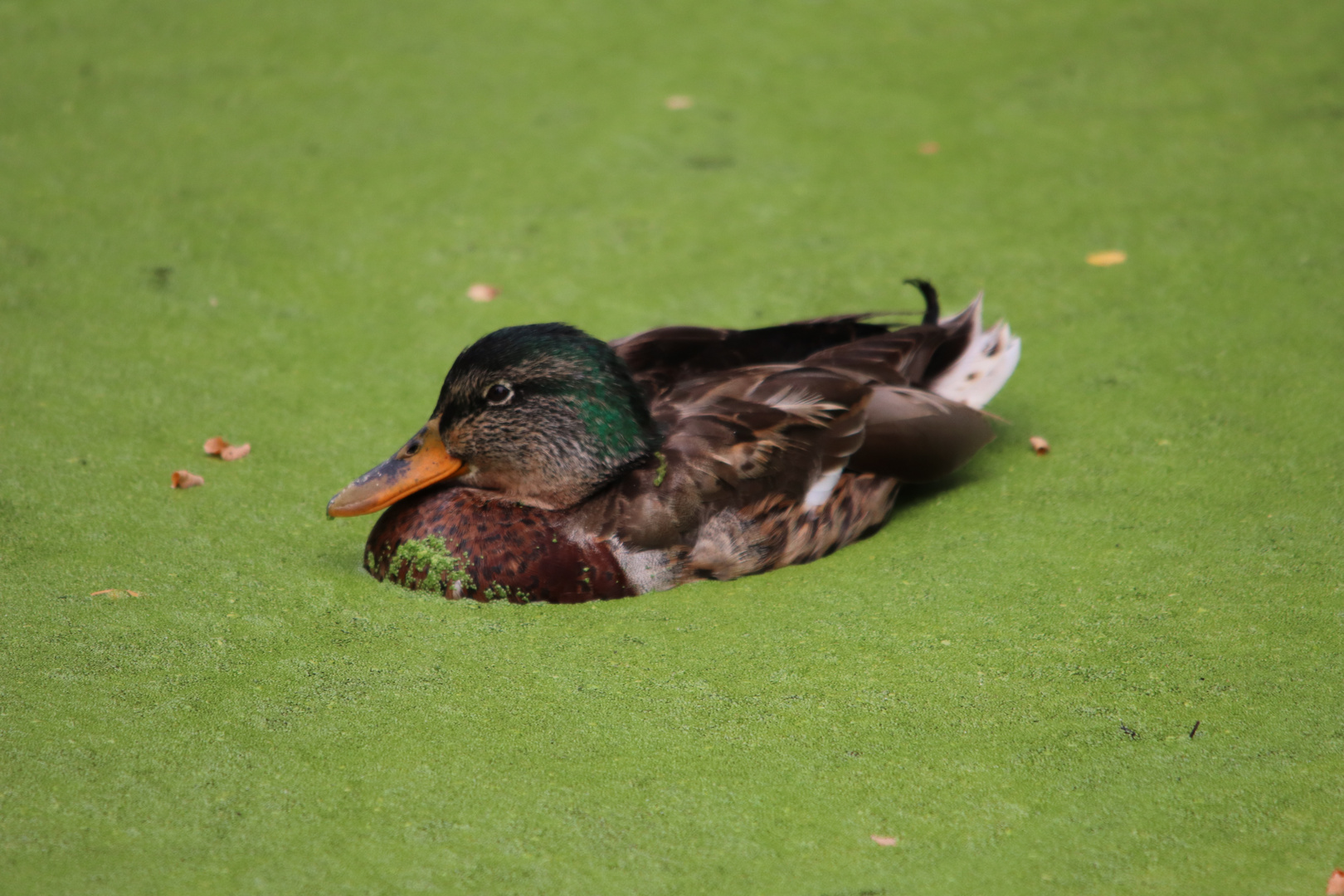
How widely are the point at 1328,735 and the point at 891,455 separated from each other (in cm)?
136

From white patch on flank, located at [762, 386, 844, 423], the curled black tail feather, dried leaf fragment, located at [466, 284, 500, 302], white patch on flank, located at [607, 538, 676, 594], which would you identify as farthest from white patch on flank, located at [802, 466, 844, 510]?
dried leaf fragment, located at [466, 284, 500, 302]

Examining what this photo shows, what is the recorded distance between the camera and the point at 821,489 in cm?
341

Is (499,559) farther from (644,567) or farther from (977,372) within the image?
(977,372)

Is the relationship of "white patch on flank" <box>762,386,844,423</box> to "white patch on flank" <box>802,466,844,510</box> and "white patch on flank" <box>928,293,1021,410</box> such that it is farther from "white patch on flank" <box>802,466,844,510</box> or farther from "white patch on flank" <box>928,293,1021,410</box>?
"white patch on flank" <box>928,293,1021,410</box>

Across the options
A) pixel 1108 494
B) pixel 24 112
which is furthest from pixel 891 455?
pixel 24 112

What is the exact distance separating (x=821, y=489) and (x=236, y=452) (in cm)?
190

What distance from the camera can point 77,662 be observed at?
2.81 metres

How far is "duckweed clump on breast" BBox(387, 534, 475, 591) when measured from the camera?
3.16 m

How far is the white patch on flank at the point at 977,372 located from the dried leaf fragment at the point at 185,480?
2.32 metres

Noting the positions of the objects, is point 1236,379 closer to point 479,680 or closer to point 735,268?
point 735,268

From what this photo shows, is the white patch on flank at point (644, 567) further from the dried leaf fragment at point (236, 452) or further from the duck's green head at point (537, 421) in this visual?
the dried leaf fragment at point (236, 452)

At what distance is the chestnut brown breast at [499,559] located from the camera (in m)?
3.16

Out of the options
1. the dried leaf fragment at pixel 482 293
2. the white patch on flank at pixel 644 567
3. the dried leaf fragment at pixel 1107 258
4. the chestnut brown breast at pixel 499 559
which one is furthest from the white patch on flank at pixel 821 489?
the dried leaf fragment at pixel 1107 258

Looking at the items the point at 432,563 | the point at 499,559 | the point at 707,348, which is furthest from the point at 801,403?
the point at 432,563
